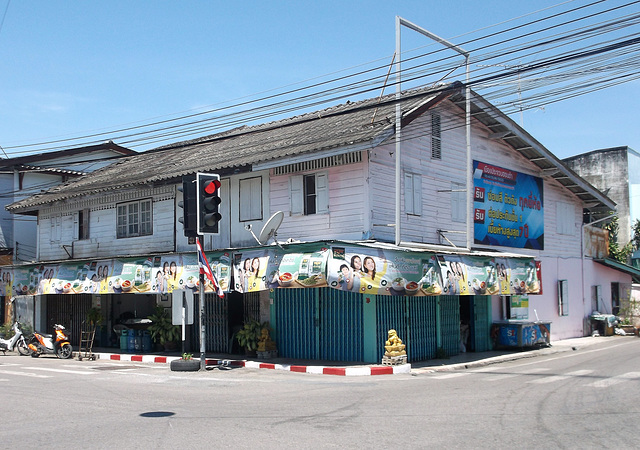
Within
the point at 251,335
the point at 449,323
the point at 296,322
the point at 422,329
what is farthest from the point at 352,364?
the point at 449,323

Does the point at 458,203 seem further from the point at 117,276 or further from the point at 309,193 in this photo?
the point at 117,276

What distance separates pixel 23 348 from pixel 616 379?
18902mm

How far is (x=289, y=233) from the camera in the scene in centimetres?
1914

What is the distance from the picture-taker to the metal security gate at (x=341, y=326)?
17375 millimetres

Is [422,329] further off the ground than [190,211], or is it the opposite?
[190,211]

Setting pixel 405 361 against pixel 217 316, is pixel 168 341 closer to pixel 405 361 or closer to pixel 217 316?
pixel 217 316

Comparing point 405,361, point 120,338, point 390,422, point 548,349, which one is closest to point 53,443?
point 390,422

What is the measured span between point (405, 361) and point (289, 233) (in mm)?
5073

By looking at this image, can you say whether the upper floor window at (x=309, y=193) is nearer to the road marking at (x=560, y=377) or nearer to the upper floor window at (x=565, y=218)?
the road marking at (x=560, y=377)

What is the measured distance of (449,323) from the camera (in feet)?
65.5

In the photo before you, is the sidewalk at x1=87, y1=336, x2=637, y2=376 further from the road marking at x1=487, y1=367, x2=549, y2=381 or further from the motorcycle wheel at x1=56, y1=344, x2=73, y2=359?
the road marking at x1=487, y1=367, x2=549, y2=381

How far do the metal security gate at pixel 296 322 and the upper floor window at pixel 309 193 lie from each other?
2.29m

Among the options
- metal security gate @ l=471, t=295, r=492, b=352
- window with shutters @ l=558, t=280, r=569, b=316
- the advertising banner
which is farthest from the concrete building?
metal security gate @ l=471, t=295, r=492, b=352

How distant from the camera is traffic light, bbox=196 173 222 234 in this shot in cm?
1552
